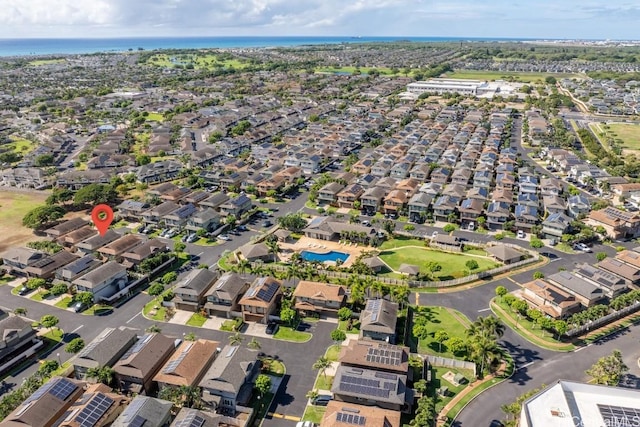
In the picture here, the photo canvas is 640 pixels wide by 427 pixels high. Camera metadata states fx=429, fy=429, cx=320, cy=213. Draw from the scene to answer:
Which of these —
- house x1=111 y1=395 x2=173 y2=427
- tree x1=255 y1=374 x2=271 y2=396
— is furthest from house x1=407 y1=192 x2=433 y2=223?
house x1=111 y1=395 x2=173 y2=427

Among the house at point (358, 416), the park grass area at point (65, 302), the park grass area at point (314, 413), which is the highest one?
the house at point (358, 416)

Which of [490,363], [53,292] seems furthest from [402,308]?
[53,292]

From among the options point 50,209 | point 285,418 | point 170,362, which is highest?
point 50,209

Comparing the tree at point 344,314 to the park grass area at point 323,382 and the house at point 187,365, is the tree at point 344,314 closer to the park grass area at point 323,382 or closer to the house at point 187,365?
the park grass area at point 323,382

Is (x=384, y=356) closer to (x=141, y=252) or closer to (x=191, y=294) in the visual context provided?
(x=191, y=294)

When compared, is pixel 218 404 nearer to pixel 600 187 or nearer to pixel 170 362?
pixel 170 362

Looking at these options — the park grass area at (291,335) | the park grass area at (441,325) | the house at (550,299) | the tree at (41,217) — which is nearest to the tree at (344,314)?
the park grass area at (291,335)

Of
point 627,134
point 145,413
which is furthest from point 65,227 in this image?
point 627,134
